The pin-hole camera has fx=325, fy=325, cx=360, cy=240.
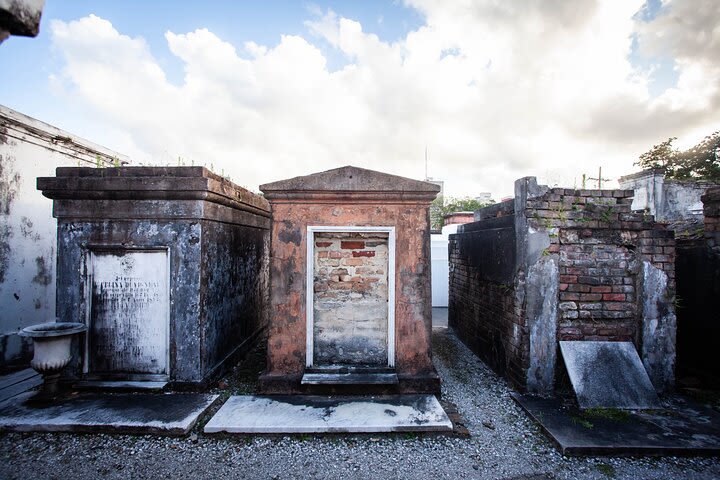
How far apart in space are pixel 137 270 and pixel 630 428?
18.2 ft

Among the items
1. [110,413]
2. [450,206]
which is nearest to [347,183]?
[110,413]

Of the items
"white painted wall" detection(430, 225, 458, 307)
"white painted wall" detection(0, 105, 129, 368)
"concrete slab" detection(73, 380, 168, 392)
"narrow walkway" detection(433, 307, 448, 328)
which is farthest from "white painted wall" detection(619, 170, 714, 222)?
"white painted wall" detection(0, 105, 129, 368)

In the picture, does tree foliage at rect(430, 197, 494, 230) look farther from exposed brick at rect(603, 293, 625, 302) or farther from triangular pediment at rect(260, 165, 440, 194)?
triangular pediment at rect(260, 165, 440, 194)

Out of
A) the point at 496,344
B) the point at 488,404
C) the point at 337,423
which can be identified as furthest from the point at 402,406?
the point at 496,344

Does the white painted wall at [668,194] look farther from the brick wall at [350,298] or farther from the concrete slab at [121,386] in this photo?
the concrete slab at [121,386]

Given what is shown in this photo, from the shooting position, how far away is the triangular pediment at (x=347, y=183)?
379 centimetres

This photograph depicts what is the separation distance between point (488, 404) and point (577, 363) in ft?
3.67

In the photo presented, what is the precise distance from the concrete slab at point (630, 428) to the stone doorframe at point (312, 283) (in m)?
1.62

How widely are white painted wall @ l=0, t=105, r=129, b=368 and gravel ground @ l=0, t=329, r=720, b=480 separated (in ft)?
9.37

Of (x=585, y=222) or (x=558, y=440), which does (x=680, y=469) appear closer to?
(x=558, y=440)

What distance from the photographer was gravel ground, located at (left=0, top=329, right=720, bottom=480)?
259 cm

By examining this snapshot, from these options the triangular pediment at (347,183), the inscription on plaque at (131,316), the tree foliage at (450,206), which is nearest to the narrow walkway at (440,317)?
the triangular pediment at (347,183)

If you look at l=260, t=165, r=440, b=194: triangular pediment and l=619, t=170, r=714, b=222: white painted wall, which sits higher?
l=619, t=170, r=714, b=222: white painted wall

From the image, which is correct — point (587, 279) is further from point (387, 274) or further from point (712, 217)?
Answer: point (387, 274)
